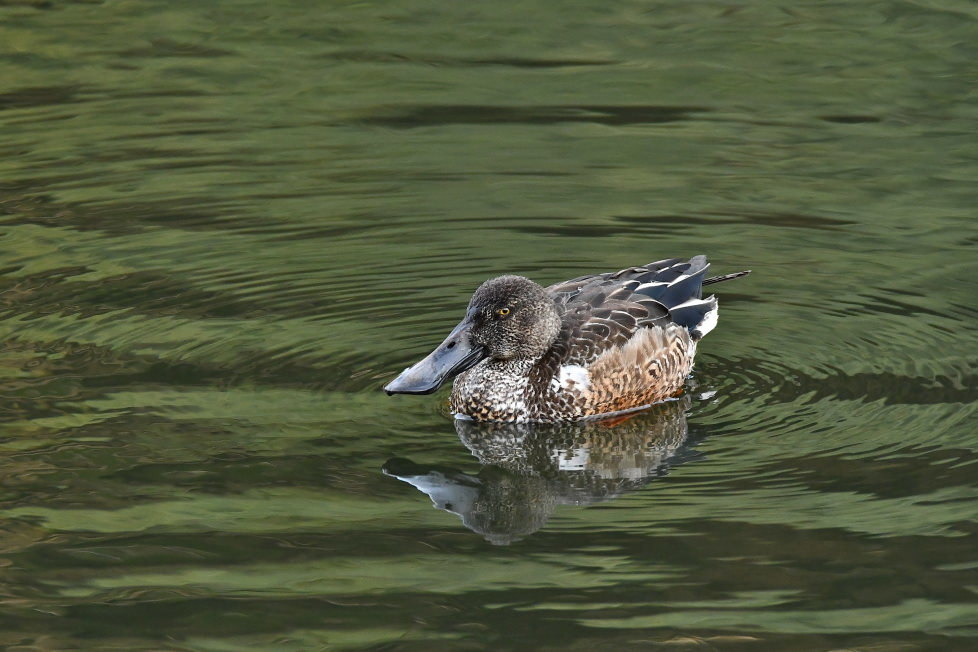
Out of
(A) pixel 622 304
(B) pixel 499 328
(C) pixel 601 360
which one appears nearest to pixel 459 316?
(A) pixel 622 304

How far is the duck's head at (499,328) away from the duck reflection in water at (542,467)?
0.41 metres

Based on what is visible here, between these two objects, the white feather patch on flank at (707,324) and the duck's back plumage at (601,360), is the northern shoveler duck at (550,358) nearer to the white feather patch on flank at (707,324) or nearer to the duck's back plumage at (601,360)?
the duck's back plumage at (601,360)

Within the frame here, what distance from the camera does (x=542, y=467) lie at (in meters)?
8.61

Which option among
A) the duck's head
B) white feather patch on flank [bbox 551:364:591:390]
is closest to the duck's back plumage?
white feather patch on flank [bbox 551:364:591:390]

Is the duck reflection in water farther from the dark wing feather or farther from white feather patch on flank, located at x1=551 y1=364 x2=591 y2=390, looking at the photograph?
the dark wing feather

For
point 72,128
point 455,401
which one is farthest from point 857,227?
point 72,128

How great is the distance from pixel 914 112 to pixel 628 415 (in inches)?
273

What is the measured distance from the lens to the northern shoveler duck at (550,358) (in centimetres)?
922

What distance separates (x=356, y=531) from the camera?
24.7 feet

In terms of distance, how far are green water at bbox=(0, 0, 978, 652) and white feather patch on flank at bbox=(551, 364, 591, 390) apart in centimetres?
28

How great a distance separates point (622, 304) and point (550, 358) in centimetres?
Result: 66

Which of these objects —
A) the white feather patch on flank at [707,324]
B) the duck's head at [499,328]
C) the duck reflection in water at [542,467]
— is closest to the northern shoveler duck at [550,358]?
the duck's head at [499,328]

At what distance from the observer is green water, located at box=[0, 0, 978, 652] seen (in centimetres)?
696

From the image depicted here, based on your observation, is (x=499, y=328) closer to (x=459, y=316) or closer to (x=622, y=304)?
(x=622, y=304)
